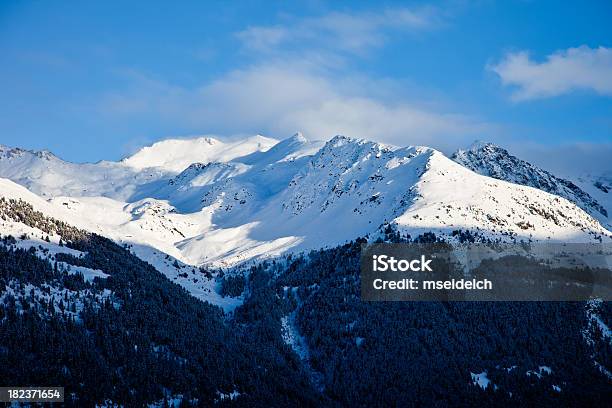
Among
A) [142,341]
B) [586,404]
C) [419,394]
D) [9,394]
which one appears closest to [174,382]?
[142,341]

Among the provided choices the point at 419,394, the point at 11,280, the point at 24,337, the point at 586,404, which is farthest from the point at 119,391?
the point at 586,404

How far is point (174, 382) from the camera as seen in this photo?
597 feet

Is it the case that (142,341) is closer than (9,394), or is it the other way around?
(9,394)

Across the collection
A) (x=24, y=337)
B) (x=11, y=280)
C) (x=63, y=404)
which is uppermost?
(x=11, y=280)

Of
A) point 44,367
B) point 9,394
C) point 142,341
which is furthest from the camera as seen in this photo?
point 142,341

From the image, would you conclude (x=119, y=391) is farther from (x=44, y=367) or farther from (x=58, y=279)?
(x=58, y=279)

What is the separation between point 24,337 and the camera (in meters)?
164

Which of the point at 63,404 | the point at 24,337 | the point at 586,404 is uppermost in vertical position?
the point at 24,337

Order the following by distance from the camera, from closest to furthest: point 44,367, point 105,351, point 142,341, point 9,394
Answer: point 9,394 → point 44,367 → point 105,351 → point 142,341

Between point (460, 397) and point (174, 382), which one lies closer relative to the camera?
point (174, 382)

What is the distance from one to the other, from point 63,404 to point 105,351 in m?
24.6

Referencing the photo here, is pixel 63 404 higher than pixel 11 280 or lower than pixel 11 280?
lower

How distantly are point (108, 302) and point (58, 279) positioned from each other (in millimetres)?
16490

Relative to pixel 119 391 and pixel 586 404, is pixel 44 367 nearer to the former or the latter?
pixel 119 391
